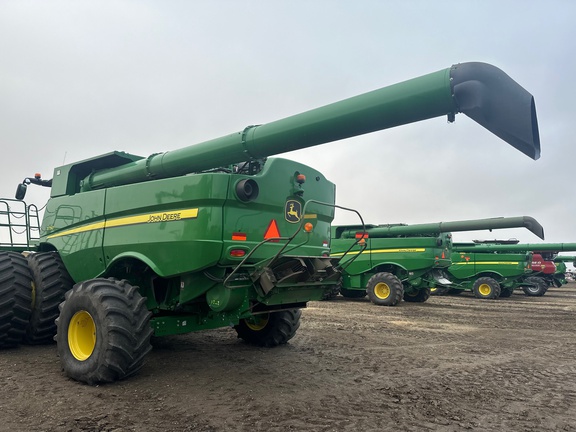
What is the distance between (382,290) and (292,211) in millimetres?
9258

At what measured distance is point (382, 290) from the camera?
13.5m

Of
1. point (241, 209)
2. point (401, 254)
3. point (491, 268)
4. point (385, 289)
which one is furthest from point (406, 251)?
point (241, 209)

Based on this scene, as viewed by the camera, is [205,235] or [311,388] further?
[311,388]

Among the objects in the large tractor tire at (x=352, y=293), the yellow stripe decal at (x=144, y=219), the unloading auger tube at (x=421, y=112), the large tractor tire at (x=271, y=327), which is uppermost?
the unloading auger tube at (x=421, y=112)

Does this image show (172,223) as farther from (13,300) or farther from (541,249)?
(541,249)

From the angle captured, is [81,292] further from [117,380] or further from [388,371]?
[388,371]

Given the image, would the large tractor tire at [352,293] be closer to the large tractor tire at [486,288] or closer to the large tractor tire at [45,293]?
the large tractor tire at [486,288]

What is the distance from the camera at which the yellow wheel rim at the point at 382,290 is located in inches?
525

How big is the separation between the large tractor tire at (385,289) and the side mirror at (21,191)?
980cm

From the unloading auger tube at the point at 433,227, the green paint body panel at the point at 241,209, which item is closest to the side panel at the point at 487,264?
the unloading auger tube at the point at 433,227

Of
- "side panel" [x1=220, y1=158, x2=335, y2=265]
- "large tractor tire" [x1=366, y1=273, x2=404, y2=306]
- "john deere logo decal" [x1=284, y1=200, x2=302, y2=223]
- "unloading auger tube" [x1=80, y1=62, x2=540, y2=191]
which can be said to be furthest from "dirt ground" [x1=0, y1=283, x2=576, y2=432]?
"large tractor tire" [x1=366, y1=273, x2=404, y2=306]

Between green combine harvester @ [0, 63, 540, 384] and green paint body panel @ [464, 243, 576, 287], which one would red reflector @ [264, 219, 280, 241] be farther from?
green paint body panel @ [464, 243, 576, 287]

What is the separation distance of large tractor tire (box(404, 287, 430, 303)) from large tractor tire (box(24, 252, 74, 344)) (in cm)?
1188

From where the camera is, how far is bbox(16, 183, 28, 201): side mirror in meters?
6.87
